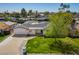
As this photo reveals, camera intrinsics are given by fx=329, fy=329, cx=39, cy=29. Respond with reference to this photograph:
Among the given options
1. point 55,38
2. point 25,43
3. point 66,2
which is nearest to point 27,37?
point 25,43

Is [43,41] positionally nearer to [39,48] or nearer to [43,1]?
[39,48]

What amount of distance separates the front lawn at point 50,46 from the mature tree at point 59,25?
0.17 feet

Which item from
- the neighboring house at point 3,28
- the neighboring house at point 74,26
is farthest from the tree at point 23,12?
the neighboring house at point 74,26

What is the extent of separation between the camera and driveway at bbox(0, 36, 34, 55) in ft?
9.27

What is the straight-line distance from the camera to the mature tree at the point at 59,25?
2.81 meters

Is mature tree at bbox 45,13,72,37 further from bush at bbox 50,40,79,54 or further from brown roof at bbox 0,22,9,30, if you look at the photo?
brown roof at bbox 0,22,9,30

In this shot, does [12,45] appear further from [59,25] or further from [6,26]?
[59,25]

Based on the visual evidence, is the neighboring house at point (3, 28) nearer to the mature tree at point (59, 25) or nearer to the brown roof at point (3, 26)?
the brown roof at point (3, 26)

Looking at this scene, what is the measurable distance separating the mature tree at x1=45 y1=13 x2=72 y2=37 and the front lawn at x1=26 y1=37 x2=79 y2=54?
0.17 ft

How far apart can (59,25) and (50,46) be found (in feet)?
0.64

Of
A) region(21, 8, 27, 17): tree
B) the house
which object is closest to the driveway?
the house

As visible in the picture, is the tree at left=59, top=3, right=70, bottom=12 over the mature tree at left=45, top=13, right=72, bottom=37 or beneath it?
over

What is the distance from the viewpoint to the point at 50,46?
2.82 metres

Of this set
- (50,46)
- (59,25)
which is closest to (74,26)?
(59,25)
